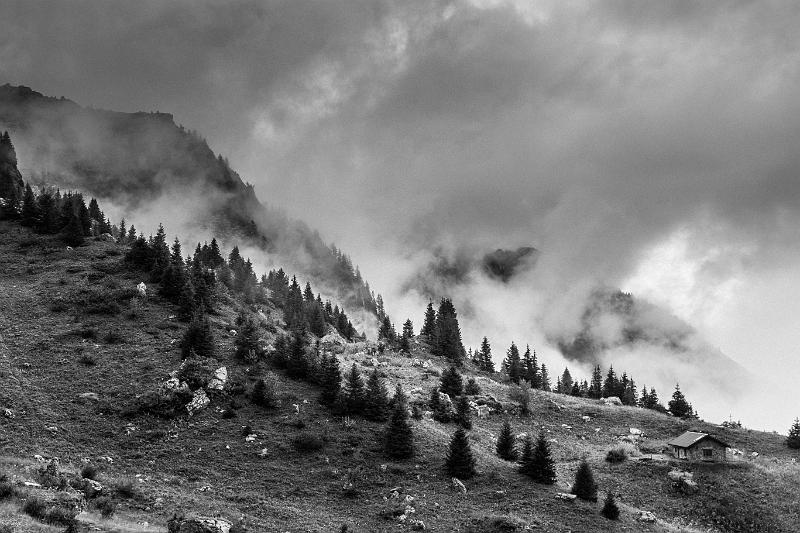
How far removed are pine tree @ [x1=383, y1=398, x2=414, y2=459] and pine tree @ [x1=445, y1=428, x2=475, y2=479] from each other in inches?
198

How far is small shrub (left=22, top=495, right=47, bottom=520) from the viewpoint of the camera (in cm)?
3431

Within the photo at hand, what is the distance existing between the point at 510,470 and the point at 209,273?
86.1 m

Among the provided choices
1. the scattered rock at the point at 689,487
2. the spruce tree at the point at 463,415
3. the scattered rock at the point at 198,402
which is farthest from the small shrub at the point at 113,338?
the scattered rock at the point at 689,487

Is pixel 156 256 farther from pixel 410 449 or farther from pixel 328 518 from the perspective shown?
pixel 328 518

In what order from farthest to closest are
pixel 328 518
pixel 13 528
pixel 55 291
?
pixel 55 291 < pixel 328 518 < pixel 13 528

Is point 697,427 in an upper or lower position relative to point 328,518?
upper

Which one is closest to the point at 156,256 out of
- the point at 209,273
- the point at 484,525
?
the point at 209,273

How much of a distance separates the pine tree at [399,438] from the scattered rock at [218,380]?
78.7 ft

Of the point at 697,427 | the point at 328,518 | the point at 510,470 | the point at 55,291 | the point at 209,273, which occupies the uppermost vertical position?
the point at 209,273

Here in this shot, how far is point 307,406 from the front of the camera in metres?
76.9

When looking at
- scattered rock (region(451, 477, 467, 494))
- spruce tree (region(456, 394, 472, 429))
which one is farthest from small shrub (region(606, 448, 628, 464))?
scattered rock (region(451, 477, 467, 494))

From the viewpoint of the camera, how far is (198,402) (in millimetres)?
71375

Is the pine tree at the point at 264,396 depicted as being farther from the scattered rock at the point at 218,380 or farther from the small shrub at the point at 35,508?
the small shrub at the point at 35,508

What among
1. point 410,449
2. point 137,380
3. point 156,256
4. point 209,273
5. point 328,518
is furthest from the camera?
point 209,273
